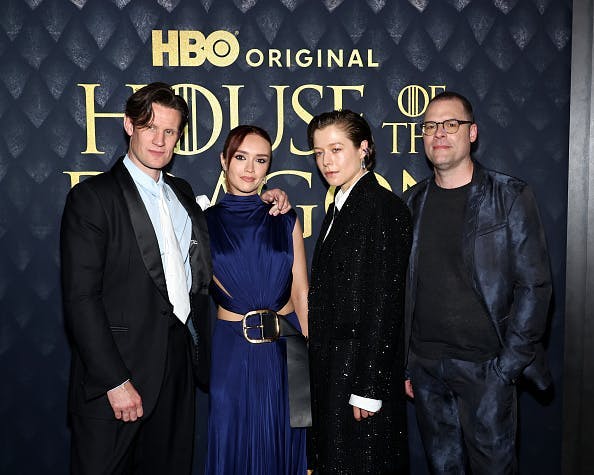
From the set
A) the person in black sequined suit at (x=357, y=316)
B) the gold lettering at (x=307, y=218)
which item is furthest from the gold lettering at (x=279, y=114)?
the person in black sequined suit at (x=357, y=316)

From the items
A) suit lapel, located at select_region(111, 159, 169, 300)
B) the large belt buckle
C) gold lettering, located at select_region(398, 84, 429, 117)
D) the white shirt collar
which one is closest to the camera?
suit lapel, located at select_region(111, 159, 169, 300)

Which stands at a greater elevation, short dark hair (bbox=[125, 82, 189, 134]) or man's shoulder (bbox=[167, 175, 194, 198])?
short dark hair (bbox=[125, 82, 189, 134])

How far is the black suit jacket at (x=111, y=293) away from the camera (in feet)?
6.70

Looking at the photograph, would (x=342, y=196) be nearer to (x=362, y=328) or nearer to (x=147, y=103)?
(x=362, y=328)

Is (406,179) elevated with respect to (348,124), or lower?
lower

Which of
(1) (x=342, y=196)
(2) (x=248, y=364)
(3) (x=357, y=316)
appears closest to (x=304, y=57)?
(1) (x=342, y=196)

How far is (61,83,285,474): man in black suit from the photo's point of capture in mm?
2055

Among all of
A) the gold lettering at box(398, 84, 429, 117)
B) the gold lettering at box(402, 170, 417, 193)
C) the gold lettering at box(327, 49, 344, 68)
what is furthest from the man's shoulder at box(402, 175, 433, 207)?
the gold lettering at box(327, 49, 344, 68)

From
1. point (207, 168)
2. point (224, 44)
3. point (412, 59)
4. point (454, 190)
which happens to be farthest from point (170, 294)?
point (412, 59)

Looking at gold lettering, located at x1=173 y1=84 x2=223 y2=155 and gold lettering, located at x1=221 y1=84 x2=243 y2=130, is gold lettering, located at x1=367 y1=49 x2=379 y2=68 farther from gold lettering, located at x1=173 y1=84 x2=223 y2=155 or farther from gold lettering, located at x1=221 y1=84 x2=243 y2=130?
gold lettering, located at x1=173 y1=84 x2=223 y2=155

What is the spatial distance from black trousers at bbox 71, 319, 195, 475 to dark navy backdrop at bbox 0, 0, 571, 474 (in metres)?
0.80

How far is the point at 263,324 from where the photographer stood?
7.88ft

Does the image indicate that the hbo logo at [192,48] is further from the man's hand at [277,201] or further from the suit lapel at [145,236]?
the suit lapel at [145,236]

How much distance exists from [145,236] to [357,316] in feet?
2.85
